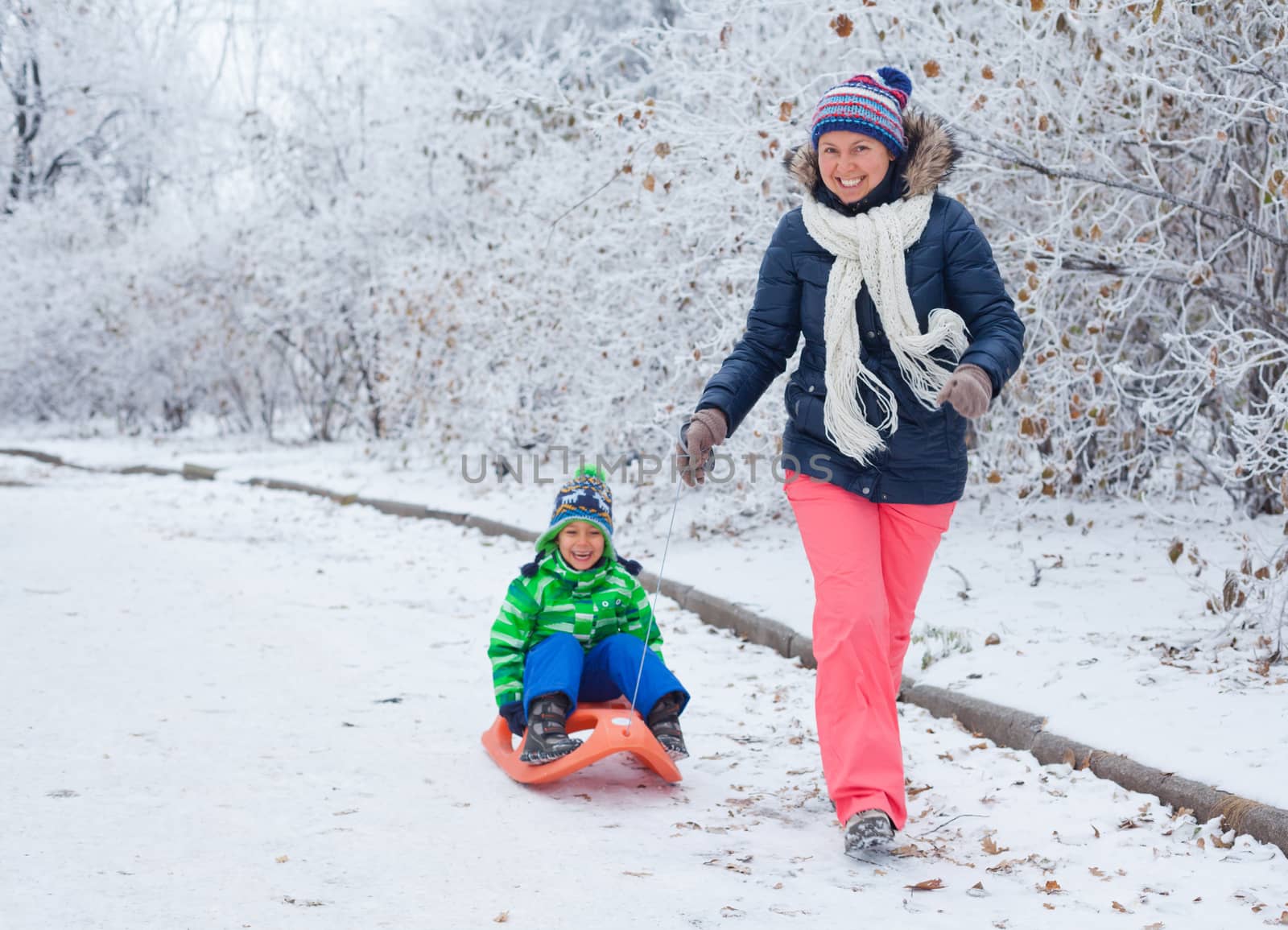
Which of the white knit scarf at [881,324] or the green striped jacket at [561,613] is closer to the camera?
the white knit scarf at [881,324]

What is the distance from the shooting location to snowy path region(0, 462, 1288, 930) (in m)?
3.11

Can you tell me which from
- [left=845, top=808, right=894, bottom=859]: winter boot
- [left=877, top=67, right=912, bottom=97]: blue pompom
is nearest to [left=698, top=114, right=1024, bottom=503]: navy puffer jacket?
[left=877, top=67, right=912, bottom=97]: blue pompom

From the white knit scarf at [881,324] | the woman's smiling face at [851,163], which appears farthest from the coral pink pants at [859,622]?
the woman's smiling face at [851,163]

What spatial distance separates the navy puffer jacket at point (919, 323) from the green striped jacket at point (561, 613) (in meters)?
1.02

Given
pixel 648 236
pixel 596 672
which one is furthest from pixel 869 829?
pixel 648 236

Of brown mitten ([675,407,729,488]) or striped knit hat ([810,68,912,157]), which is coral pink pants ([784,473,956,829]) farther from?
striped knit hat ([810,68,912,157])

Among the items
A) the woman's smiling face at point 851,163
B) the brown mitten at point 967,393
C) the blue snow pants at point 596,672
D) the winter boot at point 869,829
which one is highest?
the woman's smiling face at point 851,163

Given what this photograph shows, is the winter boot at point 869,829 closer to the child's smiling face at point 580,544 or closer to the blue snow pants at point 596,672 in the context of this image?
the blue snow pants at point 596,672

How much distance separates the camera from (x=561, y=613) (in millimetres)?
4461

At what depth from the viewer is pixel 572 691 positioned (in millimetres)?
4293

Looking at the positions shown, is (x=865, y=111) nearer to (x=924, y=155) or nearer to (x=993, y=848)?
(x=924, y=155)

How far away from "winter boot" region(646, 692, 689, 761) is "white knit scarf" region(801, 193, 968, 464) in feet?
4.06

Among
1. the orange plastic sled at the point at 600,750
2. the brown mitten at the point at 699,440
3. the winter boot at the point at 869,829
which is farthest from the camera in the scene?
the orange plastic sled at the point at 600,750

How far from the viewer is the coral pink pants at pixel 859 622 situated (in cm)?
348
